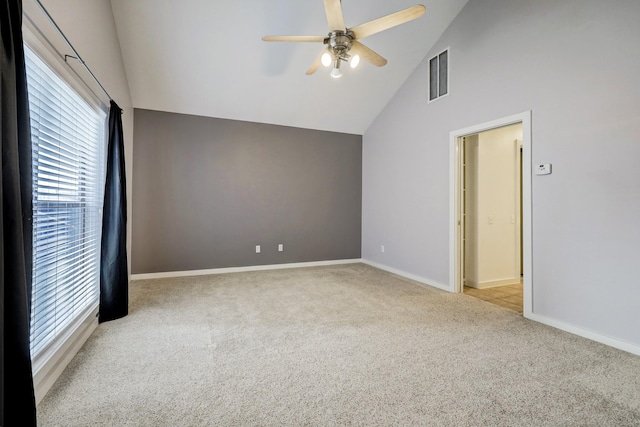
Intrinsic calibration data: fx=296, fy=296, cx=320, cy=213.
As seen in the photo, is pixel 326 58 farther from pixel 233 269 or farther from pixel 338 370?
pixel 233 269

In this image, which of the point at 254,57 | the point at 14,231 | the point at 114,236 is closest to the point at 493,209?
the point at 254,57

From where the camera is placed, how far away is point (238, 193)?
→ 16.9ft

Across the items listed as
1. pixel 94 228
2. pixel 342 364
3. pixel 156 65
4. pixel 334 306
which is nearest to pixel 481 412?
pixel 342 364

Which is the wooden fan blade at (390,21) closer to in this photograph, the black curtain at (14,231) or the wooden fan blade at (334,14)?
the wooden fan blade at (334,14)

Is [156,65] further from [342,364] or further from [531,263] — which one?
[531,263]

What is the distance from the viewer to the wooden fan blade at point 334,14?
2.25m

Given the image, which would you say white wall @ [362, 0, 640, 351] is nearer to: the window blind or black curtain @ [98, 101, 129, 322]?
black curtain @ [98, 101, 129, 322]

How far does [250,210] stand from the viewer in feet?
17.1

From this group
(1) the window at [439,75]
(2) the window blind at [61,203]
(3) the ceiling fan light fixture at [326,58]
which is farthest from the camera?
(1) the window at [439,75]

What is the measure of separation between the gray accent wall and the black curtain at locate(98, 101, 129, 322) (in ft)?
5.38

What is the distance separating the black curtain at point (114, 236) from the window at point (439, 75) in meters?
3.96

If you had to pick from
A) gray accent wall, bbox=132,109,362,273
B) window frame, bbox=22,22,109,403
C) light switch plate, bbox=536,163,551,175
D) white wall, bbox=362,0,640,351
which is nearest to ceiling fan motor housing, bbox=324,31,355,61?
white wall, bbox=362,0,640,351

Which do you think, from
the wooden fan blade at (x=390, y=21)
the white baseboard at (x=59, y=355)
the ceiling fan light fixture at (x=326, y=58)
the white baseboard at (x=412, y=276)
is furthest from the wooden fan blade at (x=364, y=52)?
the white baseboard at (x=59, y=355)

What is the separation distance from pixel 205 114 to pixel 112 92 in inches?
67.4
